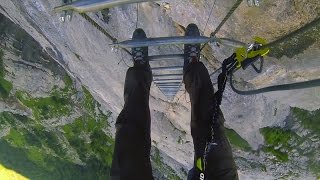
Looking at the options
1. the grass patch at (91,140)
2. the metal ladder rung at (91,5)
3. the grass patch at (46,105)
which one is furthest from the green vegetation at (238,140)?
the grass patch at (46,105)

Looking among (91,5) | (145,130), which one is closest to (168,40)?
(145,130)

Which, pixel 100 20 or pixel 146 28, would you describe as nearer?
pixel 146 28

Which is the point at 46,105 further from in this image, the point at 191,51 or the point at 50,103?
the point at 191,51

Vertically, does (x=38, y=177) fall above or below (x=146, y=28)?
below

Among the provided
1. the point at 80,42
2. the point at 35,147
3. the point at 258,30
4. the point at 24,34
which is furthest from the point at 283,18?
the point at 35,147

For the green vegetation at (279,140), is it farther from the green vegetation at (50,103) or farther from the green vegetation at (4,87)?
the green vegetation at (4,87)

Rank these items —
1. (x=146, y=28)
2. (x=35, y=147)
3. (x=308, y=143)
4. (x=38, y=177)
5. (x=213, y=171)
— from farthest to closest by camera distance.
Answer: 1. (x=38, y=177)
2. (x=35, y=147)
3. (x=308, y=143)
4. (x=146, y=28)
5. (x=213, y=171)

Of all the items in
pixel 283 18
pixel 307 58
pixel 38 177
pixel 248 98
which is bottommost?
pixel 38 177

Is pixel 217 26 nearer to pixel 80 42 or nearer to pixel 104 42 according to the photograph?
pixel 104 42

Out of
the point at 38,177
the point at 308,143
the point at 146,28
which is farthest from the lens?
the point at 38,177
